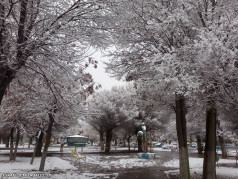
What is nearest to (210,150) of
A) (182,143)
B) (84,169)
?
(182,143)

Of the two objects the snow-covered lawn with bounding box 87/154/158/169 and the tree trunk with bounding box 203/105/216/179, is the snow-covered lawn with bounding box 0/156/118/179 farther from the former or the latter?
the tree trunk with bounding box 203/105/216/179

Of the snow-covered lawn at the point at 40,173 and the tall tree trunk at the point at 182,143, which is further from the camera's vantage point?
the snow-covered lawn at the point at 40,173

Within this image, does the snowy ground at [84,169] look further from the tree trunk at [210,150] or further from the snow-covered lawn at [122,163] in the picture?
the tree trunk at [210,150]

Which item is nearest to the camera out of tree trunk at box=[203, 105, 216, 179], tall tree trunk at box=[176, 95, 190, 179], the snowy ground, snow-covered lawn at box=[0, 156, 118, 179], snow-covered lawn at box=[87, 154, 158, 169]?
tree trunk at box=[203, 105, 216, 179]

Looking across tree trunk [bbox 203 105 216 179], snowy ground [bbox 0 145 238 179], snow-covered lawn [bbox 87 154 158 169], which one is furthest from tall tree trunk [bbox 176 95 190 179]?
snow-covered lawn [bbox 87 154 158 169]

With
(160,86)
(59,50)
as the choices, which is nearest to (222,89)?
(160,86)

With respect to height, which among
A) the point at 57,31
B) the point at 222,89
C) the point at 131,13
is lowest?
the point at 222,89

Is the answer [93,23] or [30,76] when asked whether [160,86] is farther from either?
[30,76]

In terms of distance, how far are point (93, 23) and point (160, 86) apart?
431cm

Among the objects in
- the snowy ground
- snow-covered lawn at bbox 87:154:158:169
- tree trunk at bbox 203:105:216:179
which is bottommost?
snow-covered lawn at bbox 87:154:158:169

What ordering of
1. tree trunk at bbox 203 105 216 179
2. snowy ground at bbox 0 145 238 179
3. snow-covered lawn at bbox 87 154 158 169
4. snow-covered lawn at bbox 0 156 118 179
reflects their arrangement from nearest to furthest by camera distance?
tree trunk at bbox 203 105 216 179, snow-covered lawn at bbox 0 156 118 179, snowy ground at bbox 0 145 238 179, snow-covered lawn at bbox 87 154 158 169

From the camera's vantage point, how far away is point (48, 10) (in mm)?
5184

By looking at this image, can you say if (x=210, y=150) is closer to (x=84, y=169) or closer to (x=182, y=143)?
(x=182, y=143)

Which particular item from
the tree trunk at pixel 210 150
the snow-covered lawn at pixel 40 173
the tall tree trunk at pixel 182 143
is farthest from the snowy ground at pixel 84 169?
the tall tree trunk at pixel 182 143
